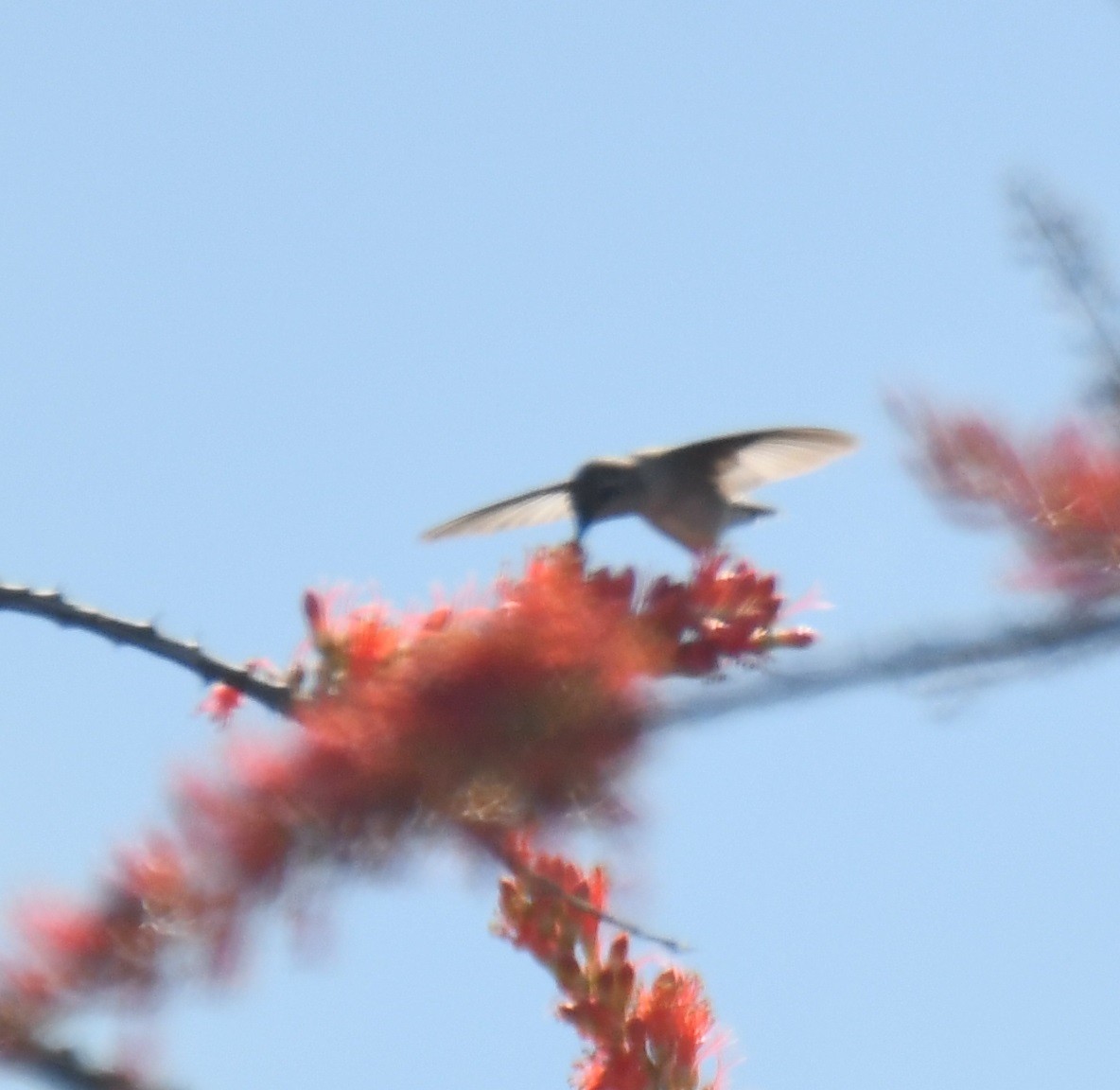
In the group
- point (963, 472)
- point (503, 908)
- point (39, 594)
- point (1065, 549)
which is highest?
point (39, 594)

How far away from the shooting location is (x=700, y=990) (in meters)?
3.29

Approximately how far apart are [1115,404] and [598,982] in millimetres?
1820

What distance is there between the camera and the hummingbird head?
17.2 ft

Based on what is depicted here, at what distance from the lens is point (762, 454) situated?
5324mm

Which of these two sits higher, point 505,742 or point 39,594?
point 39,594

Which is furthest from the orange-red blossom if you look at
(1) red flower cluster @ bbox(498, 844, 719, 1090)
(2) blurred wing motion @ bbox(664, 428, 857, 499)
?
(2) blurred wing motion @ bbox(664, 428, 857, 499)

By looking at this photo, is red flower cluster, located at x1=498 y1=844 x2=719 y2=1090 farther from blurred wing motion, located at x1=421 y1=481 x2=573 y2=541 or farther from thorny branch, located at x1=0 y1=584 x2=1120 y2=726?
blurred wing motion, located at x1=421 y1=481 x2=573 y2=541

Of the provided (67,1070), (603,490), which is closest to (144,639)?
(67,1070)

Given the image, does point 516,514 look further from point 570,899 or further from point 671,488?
point 570,899

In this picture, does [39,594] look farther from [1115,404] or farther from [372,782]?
[1115,404]

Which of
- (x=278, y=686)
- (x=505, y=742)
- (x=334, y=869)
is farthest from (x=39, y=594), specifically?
(x=505, y=742)

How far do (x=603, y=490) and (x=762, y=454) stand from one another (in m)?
0.43

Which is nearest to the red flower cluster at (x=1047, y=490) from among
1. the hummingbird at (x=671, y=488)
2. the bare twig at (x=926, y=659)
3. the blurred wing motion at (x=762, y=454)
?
the bare twig at (x=926, y=659)

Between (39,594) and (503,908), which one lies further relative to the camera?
(503,908)
